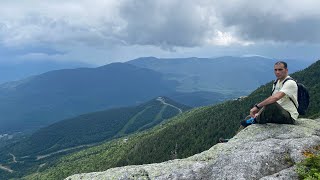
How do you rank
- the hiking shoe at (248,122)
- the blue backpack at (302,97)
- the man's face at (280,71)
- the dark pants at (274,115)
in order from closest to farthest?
1. the dark pants at (274,115)
2. the man's face at (280,71)
3. the blue backpack at (302,97)
4. the hiking shoe at (248,122)

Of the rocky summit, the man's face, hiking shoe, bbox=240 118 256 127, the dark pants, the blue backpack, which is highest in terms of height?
the man's face

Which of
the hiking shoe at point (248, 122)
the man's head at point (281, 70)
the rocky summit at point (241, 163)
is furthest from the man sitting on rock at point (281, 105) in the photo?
A: the rocky summit at point (241, 163)

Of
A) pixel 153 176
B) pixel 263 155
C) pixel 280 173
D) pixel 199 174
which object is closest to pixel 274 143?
pixel 263 155

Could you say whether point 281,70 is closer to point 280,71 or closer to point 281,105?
point 280,71

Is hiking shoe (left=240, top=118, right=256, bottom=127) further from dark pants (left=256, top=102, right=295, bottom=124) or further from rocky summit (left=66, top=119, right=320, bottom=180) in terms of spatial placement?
rocky summit (left=66, top=119, right=320, bottom=180)

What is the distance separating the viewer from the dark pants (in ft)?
88.9

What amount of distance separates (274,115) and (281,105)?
39.5 inches

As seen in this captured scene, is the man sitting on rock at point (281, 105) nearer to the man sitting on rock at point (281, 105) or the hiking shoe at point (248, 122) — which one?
the man sitting on rock at point (281, 105)

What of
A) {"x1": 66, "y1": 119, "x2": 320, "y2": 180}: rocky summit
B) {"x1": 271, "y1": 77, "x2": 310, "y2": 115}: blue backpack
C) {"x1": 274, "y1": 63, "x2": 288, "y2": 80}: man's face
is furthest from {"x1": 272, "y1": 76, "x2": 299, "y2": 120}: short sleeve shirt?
{"x1": 66, "y1": 119, "x2": 320, "y2": 180}: rocky summit

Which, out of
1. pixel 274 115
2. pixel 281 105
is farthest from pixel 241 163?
pixel 281 105

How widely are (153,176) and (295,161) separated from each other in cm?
845

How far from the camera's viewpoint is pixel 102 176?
2294cm

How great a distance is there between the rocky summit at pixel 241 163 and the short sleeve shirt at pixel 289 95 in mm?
2682

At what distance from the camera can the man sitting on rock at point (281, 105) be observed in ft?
87.9
